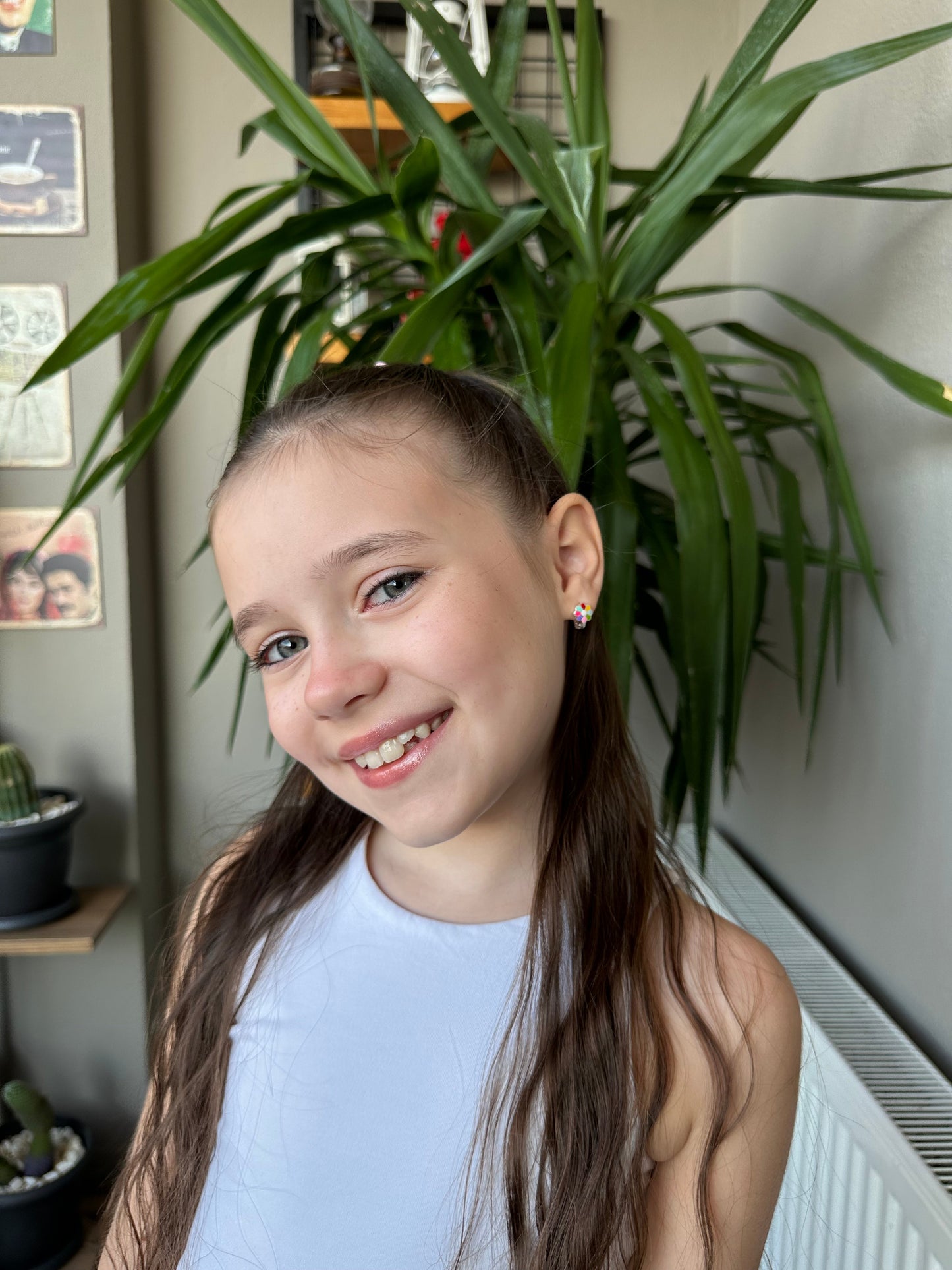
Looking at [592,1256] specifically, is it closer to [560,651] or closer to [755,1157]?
[755,1157]

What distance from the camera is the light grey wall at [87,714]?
63.6 inches

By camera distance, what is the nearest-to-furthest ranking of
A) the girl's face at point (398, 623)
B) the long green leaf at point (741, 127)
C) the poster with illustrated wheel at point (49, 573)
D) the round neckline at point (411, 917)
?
the girl's face at point (398, 623) < the round neckline at point (411, 917) < the long green leaf at point (741, 127) < the poster with illustrated wheel at point (49, 573)

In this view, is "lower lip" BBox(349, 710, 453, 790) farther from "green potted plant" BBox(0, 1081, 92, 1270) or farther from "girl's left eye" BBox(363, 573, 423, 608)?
"green potted plant" BBox(0, 1081, 92, 1270)

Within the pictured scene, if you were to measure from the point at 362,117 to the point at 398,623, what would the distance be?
1240 millimetres

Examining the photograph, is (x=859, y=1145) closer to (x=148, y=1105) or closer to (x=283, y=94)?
(x=148, y=1105)

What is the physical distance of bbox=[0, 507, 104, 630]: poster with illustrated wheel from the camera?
1.71 meters

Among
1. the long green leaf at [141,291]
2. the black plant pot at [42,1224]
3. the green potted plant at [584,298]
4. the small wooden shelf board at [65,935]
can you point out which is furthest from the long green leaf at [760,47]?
the black plant pot at [42,1224]

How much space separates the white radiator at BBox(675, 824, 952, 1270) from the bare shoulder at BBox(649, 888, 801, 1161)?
0.83 feet

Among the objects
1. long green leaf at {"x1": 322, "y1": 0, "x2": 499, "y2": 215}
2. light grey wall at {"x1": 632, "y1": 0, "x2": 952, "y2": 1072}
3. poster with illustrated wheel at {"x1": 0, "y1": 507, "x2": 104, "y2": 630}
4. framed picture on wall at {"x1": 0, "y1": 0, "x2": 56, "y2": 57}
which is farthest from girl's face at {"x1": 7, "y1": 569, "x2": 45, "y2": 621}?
light grey wall at {"x1": 632, "y1": 0, "x2": 952, "y2": 1072}

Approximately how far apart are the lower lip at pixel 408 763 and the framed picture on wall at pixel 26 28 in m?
1.62

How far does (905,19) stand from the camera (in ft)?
3.62

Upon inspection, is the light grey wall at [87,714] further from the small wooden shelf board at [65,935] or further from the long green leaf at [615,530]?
the long green leaf at [615,530]

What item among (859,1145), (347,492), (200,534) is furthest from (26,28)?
(859,1145)

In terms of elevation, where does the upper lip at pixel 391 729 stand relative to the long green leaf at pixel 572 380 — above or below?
below
